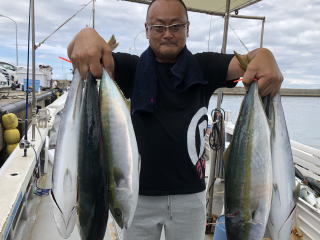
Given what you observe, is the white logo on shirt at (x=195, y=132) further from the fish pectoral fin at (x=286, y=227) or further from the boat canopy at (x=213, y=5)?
the boat canopy at (x=213, y=5)

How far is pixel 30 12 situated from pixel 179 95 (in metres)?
1.92

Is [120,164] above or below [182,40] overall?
below

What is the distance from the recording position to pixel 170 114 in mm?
1782

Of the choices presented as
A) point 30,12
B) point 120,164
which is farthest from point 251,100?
point 30,12

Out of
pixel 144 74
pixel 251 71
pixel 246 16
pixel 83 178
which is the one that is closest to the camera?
pixel 83 178

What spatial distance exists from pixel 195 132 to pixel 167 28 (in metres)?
0.60

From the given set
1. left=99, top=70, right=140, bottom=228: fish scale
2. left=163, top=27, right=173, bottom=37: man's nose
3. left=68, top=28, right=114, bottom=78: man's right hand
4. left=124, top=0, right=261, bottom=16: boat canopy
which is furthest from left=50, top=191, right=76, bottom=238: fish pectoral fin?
left=124, top=0, right=261, bottom=16: boat canopy

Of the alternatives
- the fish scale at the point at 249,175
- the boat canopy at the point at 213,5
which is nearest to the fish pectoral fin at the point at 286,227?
the fish scale at the point at 249,175

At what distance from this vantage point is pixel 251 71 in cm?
142

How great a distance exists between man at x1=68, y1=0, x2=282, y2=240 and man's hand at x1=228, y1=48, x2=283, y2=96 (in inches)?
11.9

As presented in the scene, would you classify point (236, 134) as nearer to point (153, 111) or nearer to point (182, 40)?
point (153, 111)

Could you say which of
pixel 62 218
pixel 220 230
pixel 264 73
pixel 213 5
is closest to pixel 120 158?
pixel 62 218

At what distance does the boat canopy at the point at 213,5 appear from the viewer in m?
3.27

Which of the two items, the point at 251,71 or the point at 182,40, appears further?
the point at 182,40
